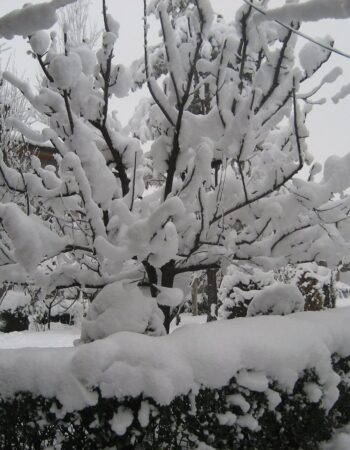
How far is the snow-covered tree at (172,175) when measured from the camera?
2596 mm

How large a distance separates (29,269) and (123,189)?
142cm

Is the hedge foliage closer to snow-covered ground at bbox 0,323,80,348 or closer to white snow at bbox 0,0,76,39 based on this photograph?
white snow at bbox 0,0,76,39

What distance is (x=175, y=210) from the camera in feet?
7.78

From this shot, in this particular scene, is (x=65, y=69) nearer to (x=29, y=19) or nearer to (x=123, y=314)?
(x=29, y=19)

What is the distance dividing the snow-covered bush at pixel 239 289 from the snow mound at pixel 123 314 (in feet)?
17.8

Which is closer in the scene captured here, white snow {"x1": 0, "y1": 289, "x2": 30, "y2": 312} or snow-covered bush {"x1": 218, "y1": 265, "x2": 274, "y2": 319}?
snow-covered bush {"x1": 218, "y1": 265, "x2": 274, "y2": 319}

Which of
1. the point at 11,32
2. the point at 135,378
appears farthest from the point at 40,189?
the point at 11,32

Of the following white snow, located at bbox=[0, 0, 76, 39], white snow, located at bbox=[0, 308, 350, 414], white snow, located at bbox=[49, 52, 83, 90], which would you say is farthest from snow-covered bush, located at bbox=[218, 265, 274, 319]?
white snow, located at bbox=[0, 0, 76, 39]

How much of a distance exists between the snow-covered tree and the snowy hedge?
0.56 meters

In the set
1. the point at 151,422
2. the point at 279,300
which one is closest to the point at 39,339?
the point at 279,300

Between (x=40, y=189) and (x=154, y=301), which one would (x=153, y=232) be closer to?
Answer: (x=154, y=301)

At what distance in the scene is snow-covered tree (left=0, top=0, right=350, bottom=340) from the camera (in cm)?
260

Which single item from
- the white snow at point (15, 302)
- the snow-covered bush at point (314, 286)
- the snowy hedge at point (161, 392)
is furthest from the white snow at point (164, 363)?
the white snow at point (15, 302)

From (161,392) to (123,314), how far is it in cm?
85
